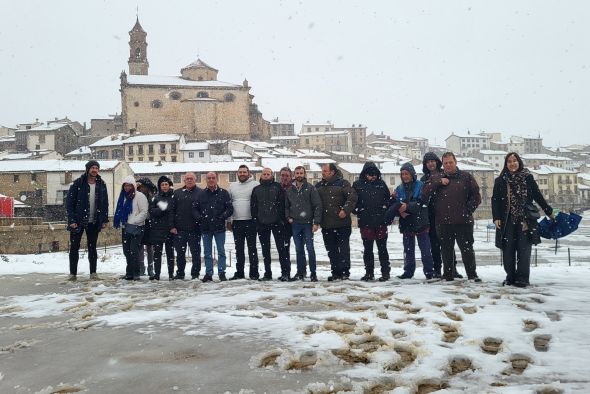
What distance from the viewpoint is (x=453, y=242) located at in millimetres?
6801

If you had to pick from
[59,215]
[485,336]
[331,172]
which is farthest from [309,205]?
[59,215]

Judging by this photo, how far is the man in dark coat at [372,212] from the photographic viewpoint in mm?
7430

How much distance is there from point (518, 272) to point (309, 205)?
3234 mm

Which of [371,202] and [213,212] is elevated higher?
[371,202]

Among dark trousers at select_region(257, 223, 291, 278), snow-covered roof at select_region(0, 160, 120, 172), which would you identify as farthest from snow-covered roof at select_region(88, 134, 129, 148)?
dark trousers at select_region(257, 223, 291, 278)

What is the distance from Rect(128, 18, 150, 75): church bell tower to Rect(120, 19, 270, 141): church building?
1588 millimetres

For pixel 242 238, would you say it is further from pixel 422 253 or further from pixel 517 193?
pixel 517 193

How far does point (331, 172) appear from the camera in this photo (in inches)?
301

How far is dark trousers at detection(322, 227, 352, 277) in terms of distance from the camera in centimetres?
751

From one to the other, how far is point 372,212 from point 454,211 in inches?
52.3

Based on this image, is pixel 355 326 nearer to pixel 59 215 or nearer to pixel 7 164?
pixel 59 215

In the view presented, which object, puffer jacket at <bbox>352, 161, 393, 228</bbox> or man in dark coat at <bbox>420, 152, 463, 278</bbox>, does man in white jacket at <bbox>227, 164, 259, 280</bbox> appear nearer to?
puffer jacket at <bbox>352, 161, 393, 228</bbox>

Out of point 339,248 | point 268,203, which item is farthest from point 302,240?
point 268,203

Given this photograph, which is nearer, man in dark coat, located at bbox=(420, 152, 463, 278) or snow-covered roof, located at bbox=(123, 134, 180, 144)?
man in dark coat, located at bbox=(420, 152, 463, 278)
